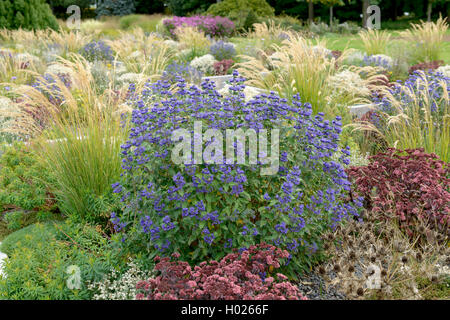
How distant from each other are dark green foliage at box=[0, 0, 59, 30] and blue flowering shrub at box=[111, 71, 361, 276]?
45.1 ft

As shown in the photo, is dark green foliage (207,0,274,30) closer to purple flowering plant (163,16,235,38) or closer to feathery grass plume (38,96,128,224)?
purple flowering plant (163,16,235,38)

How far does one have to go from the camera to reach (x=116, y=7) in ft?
114

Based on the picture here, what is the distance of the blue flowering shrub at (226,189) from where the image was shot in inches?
109

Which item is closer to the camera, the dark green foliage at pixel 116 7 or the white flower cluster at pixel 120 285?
the white flower cluster at pixel 120 285

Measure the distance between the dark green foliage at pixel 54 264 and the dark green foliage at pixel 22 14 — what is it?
43.7ft

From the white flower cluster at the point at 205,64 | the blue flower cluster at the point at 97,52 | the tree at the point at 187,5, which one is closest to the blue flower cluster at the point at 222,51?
the white flower cluster at the point at 205,64

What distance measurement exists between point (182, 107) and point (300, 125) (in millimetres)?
793

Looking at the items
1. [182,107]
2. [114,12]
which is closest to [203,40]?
[182,107]

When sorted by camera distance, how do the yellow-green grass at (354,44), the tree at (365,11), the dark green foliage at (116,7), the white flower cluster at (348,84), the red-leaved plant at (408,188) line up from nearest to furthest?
the red-leaved plant at (408,188)
the white flower cluster at (348,84)
the yellow-green grass at (354,44)
the tree at (365,11)
the dark green foliage at (116,7)

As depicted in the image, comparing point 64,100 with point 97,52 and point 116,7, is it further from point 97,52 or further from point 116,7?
point 116,7

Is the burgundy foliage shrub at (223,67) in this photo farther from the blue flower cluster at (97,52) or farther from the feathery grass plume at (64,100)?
the feathery grass plume at (64,100)

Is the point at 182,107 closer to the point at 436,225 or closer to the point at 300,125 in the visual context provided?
the point at 300,125
